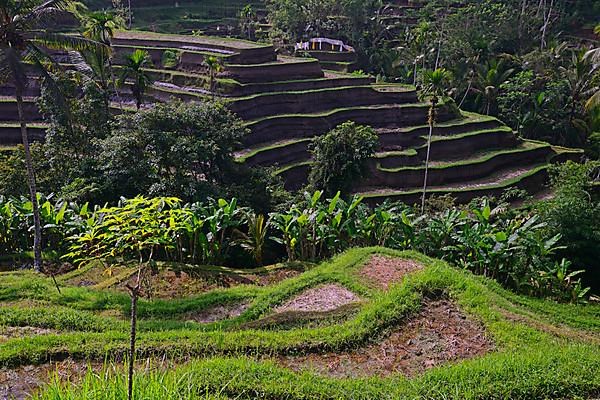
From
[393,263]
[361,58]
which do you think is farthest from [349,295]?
[361,58]

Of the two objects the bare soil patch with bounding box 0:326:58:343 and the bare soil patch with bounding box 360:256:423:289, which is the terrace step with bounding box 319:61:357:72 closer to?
the bare soil patch with bounding box 360:256:423:289

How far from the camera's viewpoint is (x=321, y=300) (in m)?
7.59

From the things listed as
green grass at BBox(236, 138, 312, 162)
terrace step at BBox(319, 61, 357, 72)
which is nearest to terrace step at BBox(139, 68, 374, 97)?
green grass at BBox(236, 138, 312, 162)

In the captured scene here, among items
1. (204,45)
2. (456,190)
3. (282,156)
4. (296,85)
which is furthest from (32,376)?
(204,45)

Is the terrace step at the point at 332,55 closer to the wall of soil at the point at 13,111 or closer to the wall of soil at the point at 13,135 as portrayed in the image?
the wall of soil at the point at 13,111

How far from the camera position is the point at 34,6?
9.02m

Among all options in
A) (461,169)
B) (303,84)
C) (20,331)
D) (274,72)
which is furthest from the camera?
(303,84)

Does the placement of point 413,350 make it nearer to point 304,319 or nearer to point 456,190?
point 304,319

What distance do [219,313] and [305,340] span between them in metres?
2.31

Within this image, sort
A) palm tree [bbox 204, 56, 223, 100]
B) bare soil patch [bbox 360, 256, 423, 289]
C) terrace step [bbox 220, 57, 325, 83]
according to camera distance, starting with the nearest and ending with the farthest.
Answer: bare soil patch [bbox 360, 256, 423, 289]
palm tree [bbox 204, 56, 223, 100]
terrace step [bbox 220, 57, 325, 83]

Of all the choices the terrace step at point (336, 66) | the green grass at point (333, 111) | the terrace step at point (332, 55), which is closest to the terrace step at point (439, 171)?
the green grass at point (333, 111)

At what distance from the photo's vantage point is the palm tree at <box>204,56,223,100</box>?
2291cm

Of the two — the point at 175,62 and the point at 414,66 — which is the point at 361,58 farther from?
the point at 175,62

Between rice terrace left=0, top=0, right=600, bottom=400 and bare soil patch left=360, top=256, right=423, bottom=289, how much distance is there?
0.18ft
